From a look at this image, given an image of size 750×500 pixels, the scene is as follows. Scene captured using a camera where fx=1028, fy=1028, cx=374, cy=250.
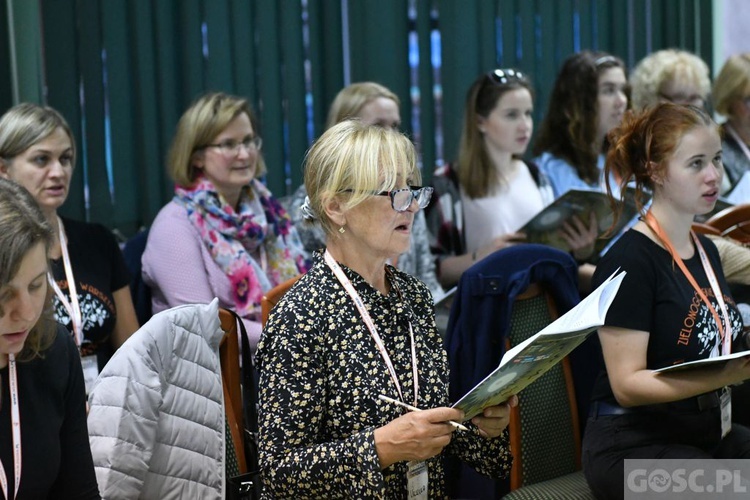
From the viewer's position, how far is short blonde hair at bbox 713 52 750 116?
4844mm

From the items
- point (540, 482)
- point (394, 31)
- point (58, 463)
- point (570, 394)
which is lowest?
point (540, 482)

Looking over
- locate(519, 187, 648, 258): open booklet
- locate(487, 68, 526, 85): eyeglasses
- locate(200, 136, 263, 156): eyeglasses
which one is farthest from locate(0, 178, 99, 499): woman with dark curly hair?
locate(487, 68, 526, 85): eyeglasses

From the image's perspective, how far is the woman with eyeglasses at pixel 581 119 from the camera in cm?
454

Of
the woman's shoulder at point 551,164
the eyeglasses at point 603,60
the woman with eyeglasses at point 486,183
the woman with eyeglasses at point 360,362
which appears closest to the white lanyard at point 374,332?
the woman with eyeglasses at point 360,362

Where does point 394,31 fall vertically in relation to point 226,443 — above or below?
above

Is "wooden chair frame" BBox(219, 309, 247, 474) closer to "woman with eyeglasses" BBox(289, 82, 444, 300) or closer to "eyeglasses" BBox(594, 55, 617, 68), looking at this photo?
"woman with eyeglasses" BBox(289, 82, 444, 300)

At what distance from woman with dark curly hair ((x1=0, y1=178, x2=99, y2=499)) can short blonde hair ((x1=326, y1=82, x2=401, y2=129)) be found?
235 cm

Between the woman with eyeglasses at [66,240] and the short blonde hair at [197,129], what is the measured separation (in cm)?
49

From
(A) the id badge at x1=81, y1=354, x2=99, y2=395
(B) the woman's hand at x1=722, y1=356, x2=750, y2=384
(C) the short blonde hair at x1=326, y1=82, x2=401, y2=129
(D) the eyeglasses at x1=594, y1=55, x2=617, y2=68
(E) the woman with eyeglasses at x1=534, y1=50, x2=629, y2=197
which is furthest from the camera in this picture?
(D) the eyeglasses at x1=594, y1=55, x2=617, y2=68

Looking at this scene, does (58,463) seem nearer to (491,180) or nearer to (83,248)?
(83,248)

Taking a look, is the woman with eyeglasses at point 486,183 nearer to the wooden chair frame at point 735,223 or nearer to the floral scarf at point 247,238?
the floral scarf at point 247,238

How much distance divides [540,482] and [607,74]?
8.04 ft

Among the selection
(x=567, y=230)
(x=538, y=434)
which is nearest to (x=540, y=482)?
(x=538, y=434)

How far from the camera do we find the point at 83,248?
10.7ft
